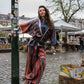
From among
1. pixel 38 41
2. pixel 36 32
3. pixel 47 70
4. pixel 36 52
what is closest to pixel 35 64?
pixel 36 52

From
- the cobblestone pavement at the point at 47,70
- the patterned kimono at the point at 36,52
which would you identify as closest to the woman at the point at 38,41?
the patterned kimono at the point at 36,52

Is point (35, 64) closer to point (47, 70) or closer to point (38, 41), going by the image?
point (38, 41)

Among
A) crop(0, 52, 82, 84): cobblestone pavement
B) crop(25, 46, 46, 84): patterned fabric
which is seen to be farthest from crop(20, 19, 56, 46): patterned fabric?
crop(0, 52, 82, 84): cobblestone pavement

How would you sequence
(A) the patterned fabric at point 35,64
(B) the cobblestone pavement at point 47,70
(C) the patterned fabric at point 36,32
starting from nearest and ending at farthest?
(A) the patterned fabric at point 35,64 → (C) the patterned fabric at point 36,32 → (B) the cobblestone pavement at point 47,70

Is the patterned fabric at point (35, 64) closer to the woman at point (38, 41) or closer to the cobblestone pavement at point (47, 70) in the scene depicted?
the woman at point (38, 41)

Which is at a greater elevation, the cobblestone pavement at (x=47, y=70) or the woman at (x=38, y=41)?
the woman at (x=38, y=41)

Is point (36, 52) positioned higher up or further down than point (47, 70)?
higher up

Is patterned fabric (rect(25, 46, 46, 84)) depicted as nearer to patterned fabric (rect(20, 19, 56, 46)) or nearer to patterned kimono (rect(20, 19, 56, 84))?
patterned kimono (rect(20, 19, 56, 84))

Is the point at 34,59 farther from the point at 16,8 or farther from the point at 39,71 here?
the point at 16,8

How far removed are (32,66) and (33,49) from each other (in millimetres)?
358

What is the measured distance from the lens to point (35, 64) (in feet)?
13.8

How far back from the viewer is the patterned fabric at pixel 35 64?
4062 millimetres

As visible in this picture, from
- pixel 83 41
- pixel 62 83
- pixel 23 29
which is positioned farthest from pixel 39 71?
pixel 83 41

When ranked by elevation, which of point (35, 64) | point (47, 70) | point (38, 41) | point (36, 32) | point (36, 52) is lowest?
point (47, 70)
